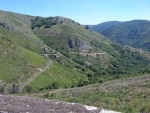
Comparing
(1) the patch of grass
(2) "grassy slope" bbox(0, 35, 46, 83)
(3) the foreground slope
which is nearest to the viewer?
(3) the foreground slope

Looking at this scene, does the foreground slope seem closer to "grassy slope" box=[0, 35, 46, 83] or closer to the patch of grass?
the patch of grass

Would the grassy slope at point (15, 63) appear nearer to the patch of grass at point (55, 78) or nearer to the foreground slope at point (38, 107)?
the patch of grass at point (55, 78)

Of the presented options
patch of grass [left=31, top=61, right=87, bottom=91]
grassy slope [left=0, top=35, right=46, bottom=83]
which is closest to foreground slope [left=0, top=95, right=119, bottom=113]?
patch of grass [left=31, top=61, right=87, bottom=91]

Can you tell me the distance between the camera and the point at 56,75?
469ft

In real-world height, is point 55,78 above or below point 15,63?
below

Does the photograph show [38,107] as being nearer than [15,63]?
Yes

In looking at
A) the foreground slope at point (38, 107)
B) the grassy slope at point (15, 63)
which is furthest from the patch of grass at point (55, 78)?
the foreground slope at point (38, 107)

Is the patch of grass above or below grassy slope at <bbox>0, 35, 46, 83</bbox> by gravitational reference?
below

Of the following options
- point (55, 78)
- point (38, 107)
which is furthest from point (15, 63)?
point (38, 107)

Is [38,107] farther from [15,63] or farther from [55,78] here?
[15,63]

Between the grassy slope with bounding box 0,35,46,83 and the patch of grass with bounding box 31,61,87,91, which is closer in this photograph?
the patch of grass with bounding box 31,61,87,91

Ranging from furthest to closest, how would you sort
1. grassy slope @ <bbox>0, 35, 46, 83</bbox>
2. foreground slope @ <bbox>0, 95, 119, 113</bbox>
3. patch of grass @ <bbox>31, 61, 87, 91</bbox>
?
grassy slope @ <bbox>0, 35, 46, 83</bbox>, patch of grass @ <bbox>31, 61, 87, 91</bbox>, foreground slope @ <bbox>0, 95, 119, 113</bbox>

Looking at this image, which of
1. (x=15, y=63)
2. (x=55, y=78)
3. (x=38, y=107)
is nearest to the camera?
(x=38, y=107)

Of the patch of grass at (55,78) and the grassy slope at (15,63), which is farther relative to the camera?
the grassy slope at (15,63)
